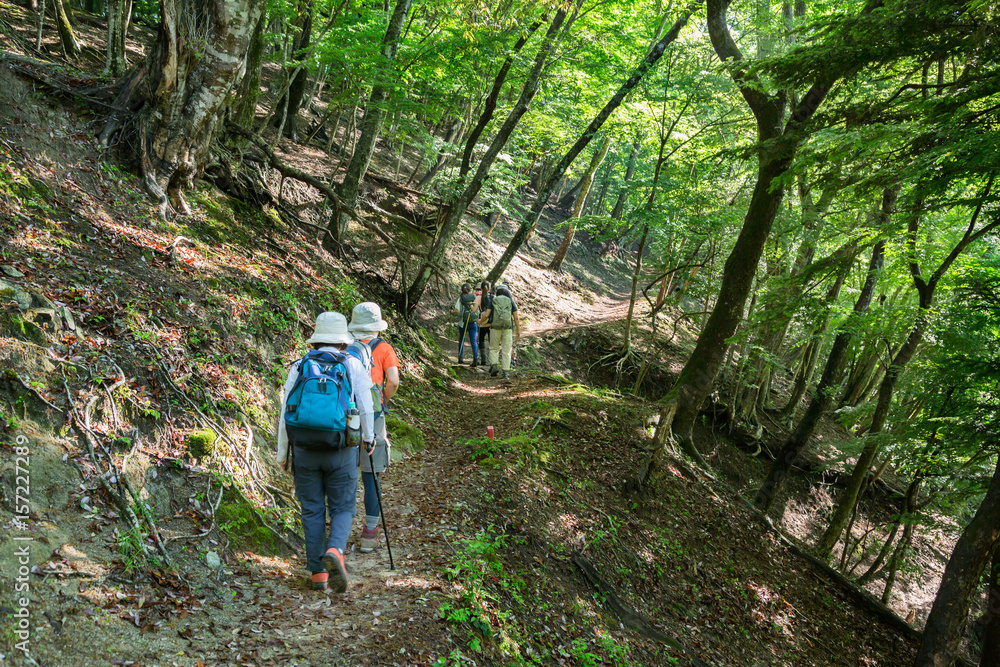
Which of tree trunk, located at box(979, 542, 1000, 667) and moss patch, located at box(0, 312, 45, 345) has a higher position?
moss patch, located at box(0, 312, 45, 345)

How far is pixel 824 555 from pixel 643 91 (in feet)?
37.4

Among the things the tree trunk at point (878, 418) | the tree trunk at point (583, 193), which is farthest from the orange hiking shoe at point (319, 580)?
the tree trunk at point (583, 193)

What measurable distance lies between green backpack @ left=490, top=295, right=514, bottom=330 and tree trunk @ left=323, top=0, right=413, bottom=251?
12.1 ft

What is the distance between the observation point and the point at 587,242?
109 ft

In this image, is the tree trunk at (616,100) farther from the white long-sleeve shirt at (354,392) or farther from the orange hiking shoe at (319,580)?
the orange hiking shoe at (319,580)

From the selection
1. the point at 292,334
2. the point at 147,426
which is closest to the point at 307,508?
the point at 147,426

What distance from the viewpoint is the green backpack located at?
12070 millimetres

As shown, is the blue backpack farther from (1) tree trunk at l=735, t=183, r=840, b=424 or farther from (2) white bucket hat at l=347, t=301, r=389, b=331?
(1) tree trunk at l=735, t=183, r=840, b=424

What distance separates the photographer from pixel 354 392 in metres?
4.13

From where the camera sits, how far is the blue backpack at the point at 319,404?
3865 millimetres

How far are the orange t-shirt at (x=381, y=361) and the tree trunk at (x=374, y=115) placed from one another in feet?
22.3

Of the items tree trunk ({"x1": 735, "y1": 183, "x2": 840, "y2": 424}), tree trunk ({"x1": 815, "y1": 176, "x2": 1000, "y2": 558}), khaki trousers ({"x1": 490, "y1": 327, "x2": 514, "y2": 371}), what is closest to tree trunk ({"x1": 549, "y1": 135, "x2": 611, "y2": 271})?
khaki trousers ({"x1": 490, "y1": 327, "x2": 514, "y2": 371})

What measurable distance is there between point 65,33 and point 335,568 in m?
11.7

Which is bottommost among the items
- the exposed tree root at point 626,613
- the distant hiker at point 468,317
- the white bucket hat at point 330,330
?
the exposed tree root at point 626,613
